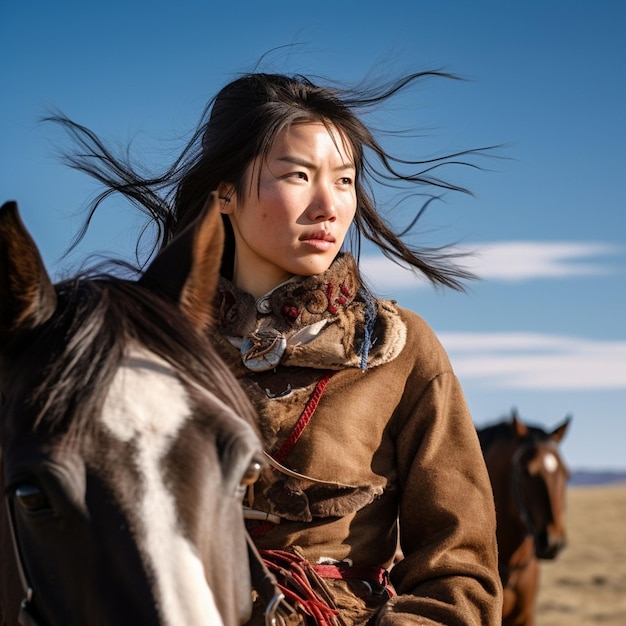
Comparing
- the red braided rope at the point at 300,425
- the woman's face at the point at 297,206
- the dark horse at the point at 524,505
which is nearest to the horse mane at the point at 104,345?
the red braided rope at the point at 300,425

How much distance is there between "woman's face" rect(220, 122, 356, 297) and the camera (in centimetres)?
296

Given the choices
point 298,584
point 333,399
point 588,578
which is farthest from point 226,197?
point 588,578

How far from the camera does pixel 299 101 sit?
319 cm

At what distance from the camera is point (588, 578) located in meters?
28.0

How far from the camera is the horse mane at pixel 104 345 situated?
6.37 feet

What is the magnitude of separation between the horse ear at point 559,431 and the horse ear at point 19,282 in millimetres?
9457

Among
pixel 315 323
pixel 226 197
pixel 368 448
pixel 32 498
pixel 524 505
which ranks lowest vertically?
pixel 524 505

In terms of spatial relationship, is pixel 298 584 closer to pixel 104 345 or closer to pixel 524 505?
pixel 104 345

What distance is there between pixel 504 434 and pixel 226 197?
26.1 ft

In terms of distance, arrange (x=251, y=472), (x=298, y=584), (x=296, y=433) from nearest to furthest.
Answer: (x=251, y=472) → (x=298, y=584) → (x=296, y=433)

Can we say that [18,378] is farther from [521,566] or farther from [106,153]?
[521,566]

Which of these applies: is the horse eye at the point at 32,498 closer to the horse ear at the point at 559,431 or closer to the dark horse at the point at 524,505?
the dark horse at the point at 524,505

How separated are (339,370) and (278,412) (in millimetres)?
224

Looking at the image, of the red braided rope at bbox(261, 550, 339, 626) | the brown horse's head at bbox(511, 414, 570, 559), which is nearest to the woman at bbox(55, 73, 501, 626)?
the red braided rope at bbox(261, 550, 339, 626)
